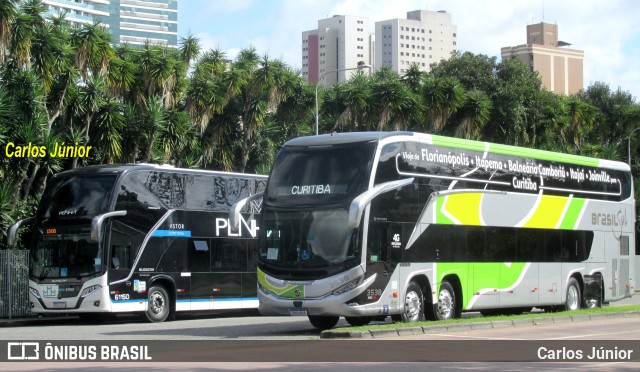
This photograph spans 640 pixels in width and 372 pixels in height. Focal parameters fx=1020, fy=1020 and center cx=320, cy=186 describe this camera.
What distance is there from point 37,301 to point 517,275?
11.9 meters

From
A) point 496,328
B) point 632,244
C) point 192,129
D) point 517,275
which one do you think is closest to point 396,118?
point 192,129

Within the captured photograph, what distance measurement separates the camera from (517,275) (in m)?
24.6

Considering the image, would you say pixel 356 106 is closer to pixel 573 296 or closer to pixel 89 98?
pixel 89 98

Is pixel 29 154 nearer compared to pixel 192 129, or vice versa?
pixel 29 154

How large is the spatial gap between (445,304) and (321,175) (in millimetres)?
4484

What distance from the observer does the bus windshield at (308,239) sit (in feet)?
65.2

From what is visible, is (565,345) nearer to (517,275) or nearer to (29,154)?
(517,275)

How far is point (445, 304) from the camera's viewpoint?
73.8 feet

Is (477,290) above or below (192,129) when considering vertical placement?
below

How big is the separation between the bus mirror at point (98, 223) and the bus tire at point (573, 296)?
1163 centimetres

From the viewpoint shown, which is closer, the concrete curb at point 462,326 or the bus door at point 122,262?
the concrete curb at point 462,326

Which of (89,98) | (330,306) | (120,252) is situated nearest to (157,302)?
(120,252)

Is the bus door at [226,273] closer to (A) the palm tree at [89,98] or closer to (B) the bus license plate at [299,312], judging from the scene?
(B) the bus license plate at [299,312]

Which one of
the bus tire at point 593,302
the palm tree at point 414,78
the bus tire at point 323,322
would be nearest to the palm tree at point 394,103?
the palm tree at point 414,78
